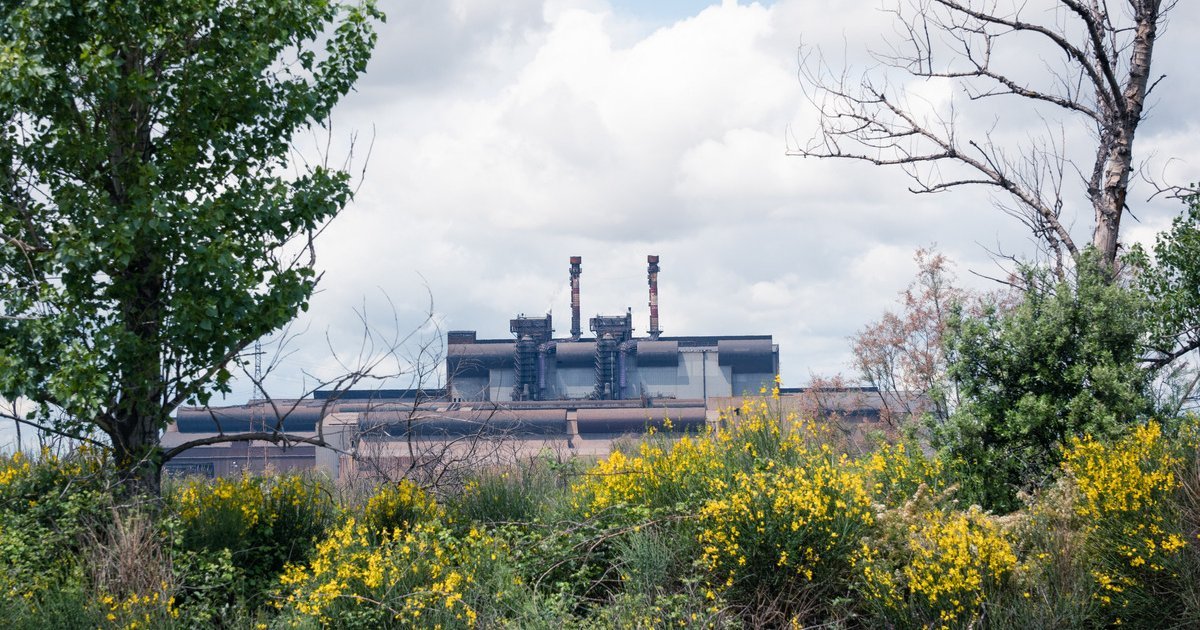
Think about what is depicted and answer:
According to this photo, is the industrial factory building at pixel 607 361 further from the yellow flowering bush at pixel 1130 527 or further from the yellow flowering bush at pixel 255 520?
the yellow flowering bush at pixel 1130 527

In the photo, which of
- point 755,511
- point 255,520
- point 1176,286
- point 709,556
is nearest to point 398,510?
point 255,520

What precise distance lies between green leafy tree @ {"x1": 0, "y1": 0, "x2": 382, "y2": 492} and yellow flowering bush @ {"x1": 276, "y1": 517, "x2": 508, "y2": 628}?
2.50m

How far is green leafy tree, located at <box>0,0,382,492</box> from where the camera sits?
30.8ft

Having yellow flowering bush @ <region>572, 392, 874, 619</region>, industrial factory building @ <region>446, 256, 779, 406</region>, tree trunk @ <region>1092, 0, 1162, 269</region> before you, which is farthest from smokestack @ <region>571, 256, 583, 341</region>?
yellow flowering bush @ <region>572, 392, 874, 619</region>

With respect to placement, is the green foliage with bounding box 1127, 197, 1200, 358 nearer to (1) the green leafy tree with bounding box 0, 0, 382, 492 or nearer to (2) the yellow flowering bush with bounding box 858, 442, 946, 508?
(2) the yellow flowering bush with bounding box 858, 442, 946, 508

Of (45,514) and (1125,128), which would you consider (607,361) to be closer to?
(1125,128)

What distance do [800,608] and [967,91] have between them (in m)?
9.41

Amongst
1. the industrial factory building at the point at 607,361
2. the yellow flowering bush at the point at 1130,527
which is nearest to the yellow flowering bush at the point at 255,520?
the yellow flowering bush at the point at 1130,527

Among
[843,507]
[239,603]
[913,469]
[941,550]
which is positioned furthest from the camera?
[913,469]

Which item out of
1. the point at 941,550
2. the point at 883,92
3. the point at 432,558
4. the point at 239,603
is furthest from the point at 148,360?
the point at 883,92

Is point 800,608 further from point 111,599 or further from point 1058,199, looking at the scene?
point 1058,199

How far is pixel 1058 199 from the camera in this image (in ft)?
50.5

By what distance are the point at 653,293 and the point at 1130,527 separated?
8113 centimetres

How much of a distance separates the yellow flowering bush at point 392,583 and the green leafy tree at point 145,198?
250cm
